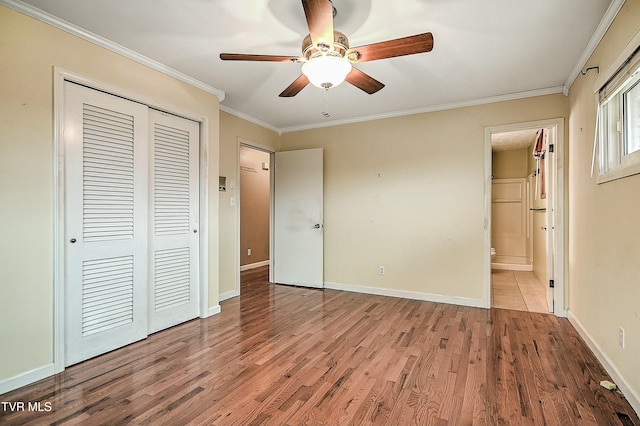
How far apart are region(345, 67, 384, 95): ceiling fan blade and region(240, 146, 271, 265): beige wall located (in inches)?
148

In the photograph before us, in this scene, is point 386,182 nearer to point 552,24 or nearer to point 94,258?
point 552,24

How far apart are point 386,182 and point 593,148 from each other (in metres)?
2.21

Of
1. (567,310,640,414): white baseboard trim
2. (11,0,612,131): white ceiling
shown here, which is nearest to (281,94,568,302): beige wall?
(11,0,612,131): white ceiling

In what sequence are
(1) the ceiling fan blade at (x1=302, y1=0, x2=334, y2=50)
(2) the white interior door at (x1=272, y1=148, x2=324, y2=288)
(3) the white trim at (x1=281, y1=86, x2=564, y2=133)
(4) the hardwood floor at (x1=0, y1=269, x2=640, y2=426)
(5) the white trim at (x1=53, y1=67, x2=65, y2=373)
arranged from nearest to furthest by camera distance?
(1) the ceiling fan blade at (x1=302, y1=0, x2=334, y2=50), (4) the hardwood floor at (x1=0, y1=269, x2=640, y2=426), (5) the white trim at (x1=53, y1=67, x2=65, y2=373), (3) the white trim at (x1=281, y1=86, x2=564, y2=133), (2) the white interior door at (x1=272, y1=148, x2=324, y2=288)

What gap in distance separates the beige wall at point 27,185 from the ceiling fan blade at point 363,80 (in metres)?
2.03

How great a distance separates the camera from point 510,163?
6.47 m

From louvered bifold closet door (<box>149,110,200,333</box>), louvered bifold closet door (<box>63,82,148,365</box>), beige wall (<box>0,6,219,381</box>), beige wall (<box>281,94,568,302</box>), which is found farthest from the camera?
beige wall (<box>281,94,568,302</box>)

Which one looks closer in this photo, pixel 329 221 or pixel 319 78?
pixel 319 78

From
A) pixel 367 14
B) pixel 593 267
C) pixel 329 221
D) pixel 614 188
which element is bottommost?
pixel 593 267

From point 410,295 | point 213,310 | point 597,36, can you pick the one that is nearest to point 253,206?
point 213,310

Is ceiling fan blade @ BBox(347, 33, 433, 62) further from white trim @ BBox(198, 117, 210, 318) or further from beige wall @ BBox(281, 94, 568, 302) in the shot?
beige wall @ BBox(281, 94, 568, 302)

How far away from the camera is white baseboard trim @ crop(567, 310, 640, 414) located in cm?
181

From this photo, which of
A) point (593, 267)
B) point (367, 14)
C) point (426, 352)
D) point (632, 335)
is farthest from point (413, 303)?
point (367, 14)

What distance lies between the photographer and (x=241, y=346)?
266 cm
